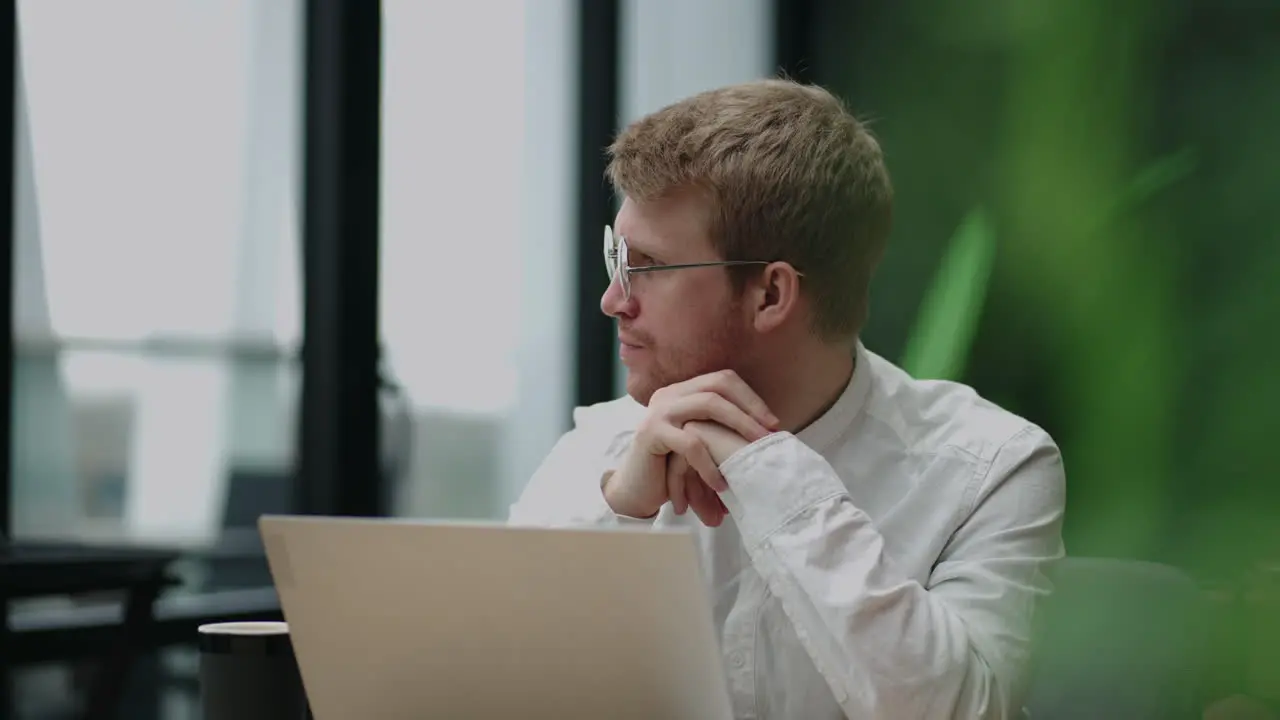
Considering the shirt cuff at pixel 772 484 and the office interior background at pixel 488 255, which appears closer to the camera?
the shirt cuff at pixel 772 484

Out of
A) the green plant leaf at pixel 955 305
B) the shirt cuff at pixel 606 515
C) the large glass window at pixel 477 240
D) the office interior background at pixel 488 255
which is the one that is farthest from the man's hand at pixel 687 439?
the green plant leaf at pixel 955 305

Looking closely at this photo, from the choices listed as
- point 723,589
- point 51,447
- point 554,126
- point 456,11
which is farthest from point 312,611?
point 554,126

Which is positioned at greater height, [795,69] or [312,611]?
[795,69]

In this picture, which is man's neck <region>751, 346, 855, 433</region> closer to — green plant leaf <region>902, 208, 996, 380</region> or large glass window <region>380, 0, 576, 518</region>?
large glass window <region>380, 0, 576, 518</region>

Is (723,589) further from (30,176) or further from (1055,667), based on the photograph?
(30,176)

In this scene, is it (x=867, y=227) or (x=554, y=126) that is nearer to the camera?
(x=867, y=227)

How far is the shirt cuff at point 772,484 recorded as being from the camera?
4.12ft

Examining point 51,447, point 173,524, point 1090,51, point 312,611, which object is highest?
point 1090,51

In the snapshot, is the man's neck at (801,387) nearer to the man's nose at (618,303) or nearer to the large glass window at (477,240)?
the man's nose at (618,303)

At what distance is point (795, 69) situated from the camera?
4141 millimetres

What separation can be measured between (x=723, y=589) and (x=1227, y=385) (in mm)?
2247

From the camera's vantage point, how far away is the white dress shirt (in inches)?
48.1

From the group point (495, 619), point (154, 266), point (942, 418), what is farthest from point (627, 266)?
point (154, 266)

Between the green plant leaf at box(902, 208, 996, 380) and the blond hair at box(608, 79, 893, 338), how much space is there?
2.33 metres
